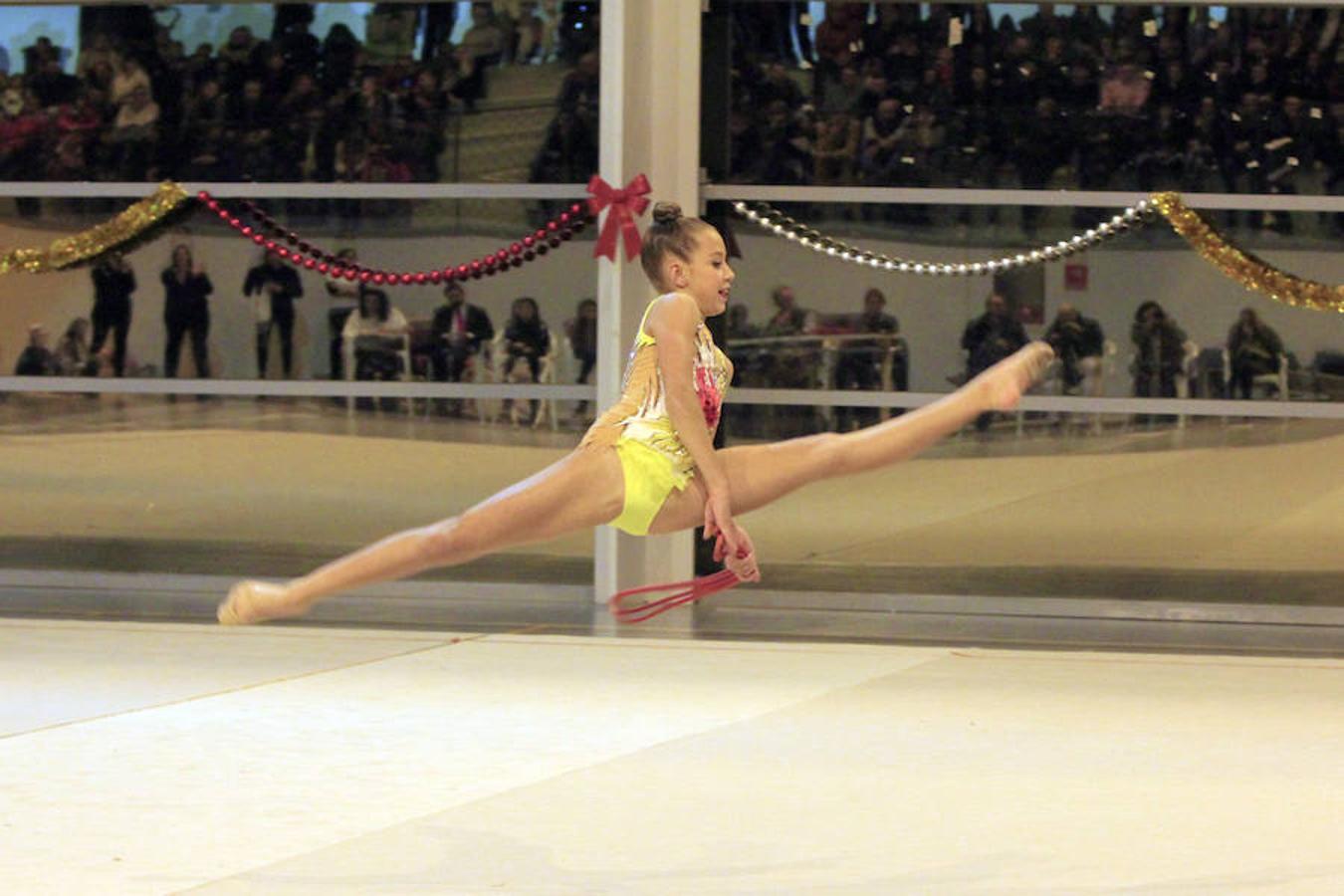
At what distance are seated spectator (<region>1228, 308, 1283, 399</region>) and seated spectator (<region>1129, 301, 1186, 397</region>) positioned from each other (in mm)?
273

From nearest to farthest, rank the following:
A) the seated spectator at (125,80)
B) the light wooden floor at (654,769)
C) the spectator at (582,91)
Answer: the light wooden floor at (654,769) → the spectator at (582,91) → the seated spectator at (125,80)

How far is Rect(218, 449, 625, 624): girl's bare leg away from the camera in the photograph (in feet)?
17.0

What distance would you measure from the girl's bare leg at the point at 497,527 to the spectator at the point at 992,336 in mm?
5990

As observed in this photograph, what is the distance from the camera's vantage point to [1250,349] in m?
10.9

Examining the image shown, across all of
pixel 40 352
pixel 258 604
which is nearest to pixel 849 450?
pixel 258 604

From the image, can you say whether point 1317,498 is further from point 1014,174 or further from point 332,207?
point 332,207

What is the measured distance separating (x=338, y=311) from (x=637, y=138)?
261 cm

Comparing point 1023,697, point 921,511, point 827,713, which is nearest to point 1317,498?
point 921,511

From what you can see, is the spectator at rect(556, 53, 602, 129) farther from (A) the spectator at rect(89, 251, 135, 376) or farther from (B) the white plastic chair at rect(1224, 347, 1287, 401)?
(B) the white plastic chair at rect(1224, 347, 1287, 401)

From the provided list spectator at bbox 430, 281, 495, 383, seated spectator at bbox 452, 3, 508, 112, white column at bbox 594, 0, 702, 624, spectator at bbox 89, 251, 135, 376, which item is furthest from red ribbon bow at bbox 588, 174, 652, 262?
spectator at bbox 89, 251, 135, 376

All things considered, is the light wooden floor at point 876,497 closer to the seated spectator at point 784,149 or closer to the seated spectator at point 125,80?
the seated spectator at point 784,149

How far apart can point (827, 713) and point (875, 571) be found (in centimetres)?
411

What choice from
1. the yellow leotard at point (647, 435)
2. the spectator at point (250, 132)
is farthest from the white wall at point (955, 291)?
the yellow leotard at point (647, 435)

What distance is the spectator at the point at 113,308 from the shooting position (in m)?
12.0
